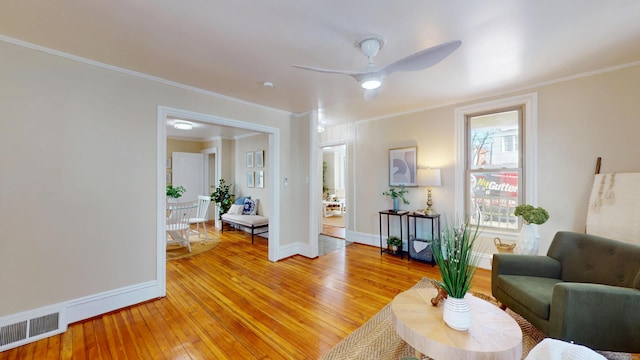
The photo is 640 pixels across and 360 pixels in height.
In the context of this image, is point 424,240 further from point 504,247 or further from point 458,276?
point 458,276

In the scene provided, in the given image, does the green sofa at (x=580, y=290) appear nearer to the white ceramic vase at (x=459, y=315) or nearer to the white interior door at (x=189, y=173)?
the white ceramic vase at (x=459, y=315)

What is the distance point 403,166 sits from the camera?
4312 millimetres

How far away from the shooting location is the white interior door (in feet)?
21.4

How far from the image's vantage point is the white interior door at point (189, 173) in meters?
6.51

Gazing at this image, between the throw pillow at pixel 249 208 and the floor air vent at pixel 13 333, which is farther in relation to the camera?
the throw pillow at pixel 249 208

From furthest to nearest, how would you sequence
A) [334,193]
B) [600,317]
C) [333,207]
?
[334,193] → [333,207] → [600,317]

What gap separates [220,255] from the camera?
4180 millimetres

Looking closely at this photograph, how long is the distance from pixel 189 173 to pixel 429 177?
6115 mm

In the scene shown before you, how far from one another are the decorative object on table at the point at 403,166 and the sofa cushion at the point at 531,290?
7.12ft

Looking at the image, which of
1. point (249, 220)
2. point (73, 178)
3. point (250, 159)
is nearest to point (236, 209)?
point (249, 220)

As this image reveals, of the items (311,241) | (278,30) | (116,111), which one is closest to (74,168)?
(116,111)

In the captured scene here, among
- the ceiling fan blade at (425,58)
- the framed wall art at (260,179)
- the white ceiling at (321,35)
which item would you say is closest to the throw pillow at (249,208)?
the framed wall art at (260,179)

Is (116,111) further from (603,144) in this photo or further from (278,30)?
(603,144)

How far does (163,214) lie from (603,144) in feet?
16.3
